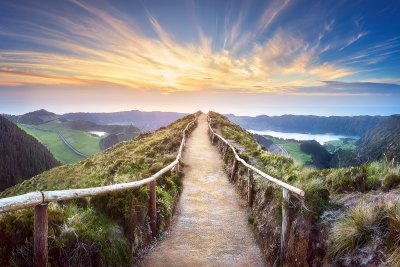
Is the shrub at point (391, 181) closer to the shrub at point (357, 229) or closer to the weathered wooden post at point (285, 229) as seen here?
the shrub at point (357, 229)

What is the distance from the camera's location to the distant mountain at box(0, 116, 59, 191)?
5472 inches

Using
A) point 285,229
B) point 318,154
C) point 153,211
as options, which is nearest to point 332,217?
point 285,229

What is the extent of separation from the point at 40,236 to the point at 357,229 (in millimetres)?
4767

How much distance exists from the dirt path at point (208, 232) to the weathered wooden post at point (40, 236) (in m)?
3.70

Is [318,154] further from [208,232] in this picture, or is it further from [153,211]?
[153,211]

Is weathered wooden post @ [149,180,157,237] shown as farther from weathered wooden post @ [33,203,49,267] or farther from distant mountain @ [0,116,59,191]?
distant mountain @ [0,116,59,191]

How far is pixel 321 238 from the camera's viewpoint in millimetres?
5922

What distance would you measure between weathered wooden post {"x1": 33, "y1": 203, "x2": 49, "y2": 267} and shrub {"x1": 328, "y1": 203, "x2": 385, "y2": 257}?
4.52 metres

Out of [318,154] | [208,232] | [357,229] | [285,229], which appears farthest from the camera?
[318,154]

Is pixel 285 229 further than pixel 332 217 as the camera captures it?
Yes

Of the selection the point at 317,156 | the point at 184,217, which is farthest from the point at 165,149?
the point at 317,156

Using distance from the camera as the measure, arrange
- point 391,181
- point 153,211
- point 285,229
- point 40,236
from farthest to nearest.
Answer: point 153,211
point 285,229
point 391,181
point 40,236

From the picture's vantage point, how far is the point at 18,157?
154 metres

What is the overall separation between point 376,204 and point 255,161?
972cm
